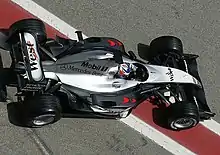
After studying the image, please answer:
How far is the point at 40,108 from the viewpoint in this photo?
26.4 feet

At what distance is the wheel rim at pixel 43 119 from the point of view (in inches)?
324

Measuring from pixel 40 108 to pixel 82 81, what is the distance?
0.73 m

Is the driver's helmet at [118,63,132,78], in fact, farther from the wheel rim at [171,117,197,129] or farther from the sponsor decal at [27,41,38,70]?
the sponsor decal at [27,41,38,70]

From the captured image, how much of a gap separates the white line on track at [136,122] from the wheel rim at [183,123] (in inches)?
9.7

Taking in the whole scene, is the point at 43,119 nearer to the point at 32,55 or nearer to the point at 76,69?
the point at 76,69

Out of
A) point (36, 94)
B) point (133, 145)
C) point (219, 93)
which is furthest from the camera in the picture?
point (219, 93)

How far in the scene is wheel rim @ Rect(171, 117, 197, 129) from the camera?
355 inches

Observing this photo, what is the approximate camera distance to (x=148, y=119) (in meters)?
9.32

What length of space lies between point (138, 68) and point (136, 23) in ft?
4.99

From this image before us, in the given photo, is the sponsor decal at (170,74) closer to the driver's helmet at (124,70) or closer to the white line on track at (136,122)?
the driver's helmet at (124,70)

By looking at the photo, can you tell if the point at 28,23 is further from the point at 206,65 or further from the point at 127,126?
the point at 206,65

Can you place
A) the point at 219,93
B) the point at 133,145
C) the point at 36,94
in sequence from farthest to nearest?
the point at 219,93, the point at 133,145, the point at 36,94

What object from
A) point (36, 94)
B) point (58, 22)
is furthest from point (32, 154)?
A: point (58, 22)

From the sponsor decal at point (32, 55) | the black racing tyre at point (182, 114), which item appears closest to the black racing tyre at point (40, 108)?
the sponsor decal at point (32, 55)
